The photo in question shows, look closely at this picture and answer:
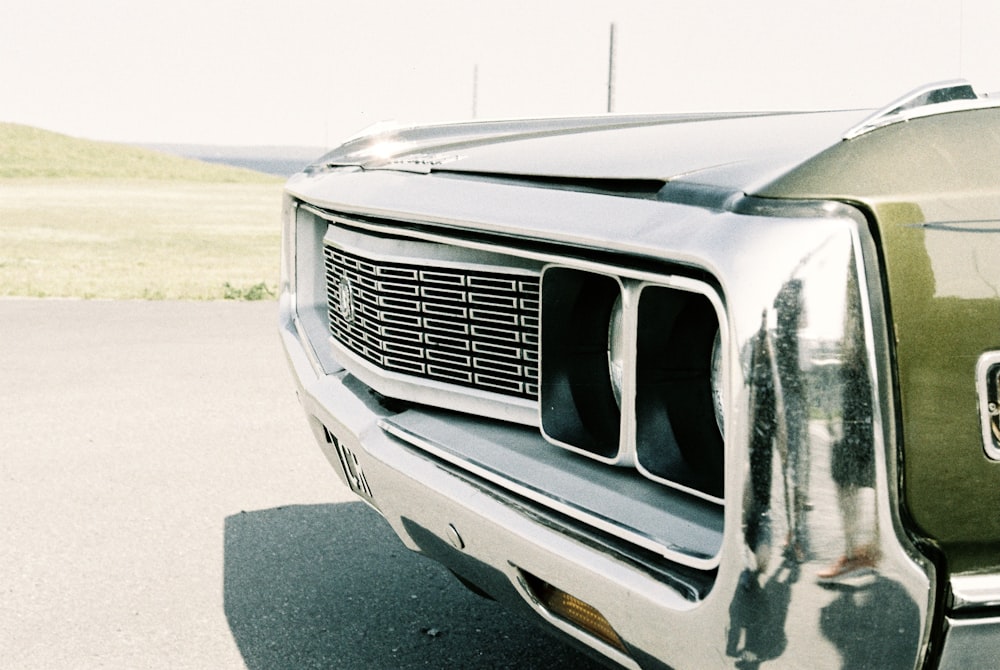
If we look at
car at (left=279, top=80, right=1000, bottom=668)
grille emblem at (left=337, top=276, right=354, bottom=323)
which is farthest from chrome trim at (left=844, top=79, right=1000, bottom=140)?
grille emblem at (left=337, top=276, right=354, bottom=323)

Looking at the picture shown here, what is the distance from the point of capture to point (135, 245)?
1805cm

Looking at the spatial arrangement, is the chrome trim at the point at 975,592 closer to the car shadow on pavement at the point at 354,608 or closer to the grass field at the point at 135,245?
the car shadow on pavement at the point at 354,608

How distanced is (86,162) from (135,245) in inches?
1740

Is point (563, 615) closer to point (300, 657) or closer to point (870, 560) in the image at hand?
point (870, 560)

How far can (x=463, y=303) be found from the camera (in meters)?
2.42

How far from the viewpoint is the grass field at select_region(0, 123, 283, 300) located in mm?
11516

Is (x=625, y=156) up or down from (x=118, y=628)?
up

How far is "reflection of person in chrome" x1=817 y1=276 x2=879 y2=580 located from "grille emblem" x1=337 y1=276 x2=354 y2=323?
5.57 ft

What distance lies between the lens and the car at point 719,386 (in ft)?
4.99

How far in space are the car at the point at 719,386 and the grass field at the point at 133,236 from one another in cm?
847

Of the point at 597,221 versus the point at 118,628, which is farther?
the point at 118,628

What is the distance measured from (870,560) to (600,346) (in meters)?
0.70

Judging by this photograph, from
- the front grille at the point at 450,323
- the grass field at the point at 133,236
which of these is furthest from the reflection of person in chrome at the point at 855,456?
the grass field at the point at 133,236

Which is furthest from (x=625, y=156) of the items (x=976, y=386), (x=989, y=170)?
(x=976, y=386)
